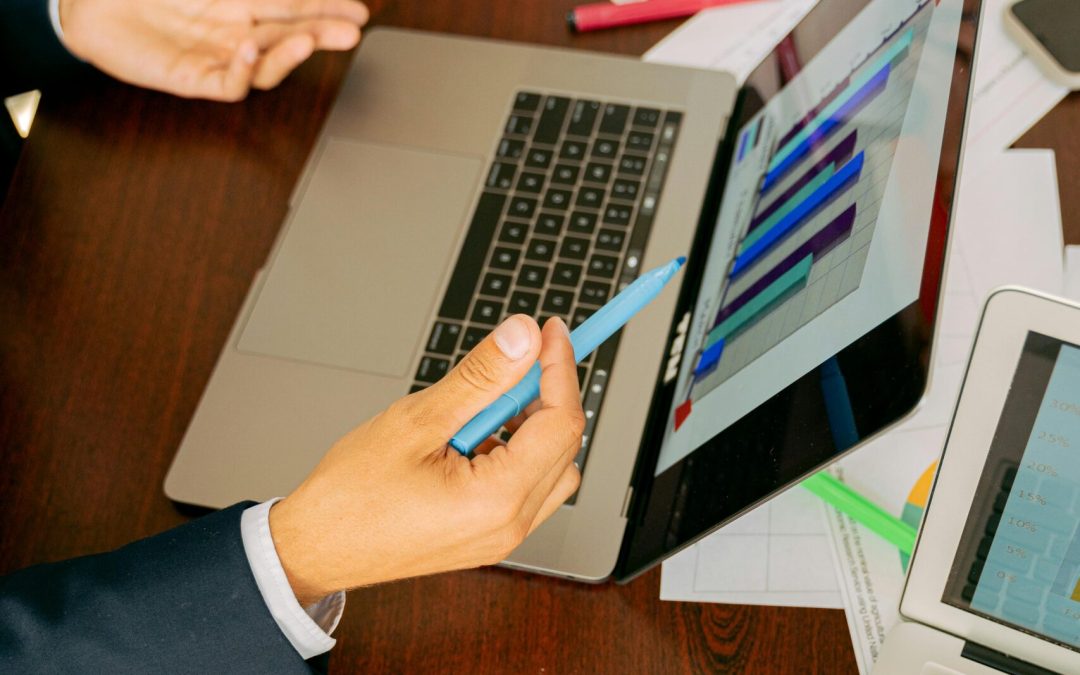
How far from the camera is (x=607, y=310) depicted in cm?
55

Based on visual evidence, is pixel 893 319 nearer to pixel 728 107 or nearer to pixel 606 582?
pixel 606 582

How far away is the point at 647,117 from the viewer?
A: 84 centimetres

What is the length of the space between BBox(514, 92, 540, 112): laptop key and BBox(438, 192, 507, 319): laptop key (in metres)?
0.10

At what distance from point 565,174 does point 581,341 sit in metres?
0.30

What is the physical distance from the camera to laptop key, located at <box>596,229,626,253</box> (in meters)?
0.78

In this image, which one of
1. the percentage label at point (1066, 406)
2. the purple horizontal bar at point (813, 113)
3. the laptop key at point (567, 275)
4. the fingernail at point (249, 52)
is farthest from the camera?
the fingernail at point (249, 52)

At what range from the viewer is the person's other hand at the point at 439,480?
0.51 m

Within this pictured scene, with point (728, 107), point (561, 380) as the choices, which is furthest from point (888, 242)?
point (728, 107)

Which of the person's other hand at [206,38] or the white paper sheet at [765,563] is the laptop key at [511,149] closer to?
the person's other hand at [206,38]

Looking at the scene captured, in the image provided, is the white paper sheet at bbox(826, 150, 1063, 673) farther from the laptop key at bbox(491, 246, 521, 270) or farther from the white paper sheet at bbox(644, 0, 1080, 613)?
the laptop key at bbox(491, 246, 521, 270)

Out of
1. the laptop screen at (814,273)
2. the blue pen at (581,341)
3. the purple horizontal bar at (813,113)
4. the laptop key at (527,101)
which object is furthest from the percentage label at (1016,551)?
the laptop key at (527,101)

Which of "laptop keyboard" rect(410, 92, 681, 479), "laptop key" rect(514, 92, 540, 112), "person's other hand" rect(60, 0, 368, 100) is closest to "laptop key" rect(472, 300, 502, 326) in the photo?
"laptop keyboard" rect(410, 92, 681, 479)

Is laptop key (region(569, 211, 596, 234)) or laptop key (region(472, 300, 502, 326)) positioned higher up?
laptop key (region(569, 211, 596, 234))

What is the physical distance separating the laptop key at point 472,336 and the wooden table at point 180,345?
0.59 ft
